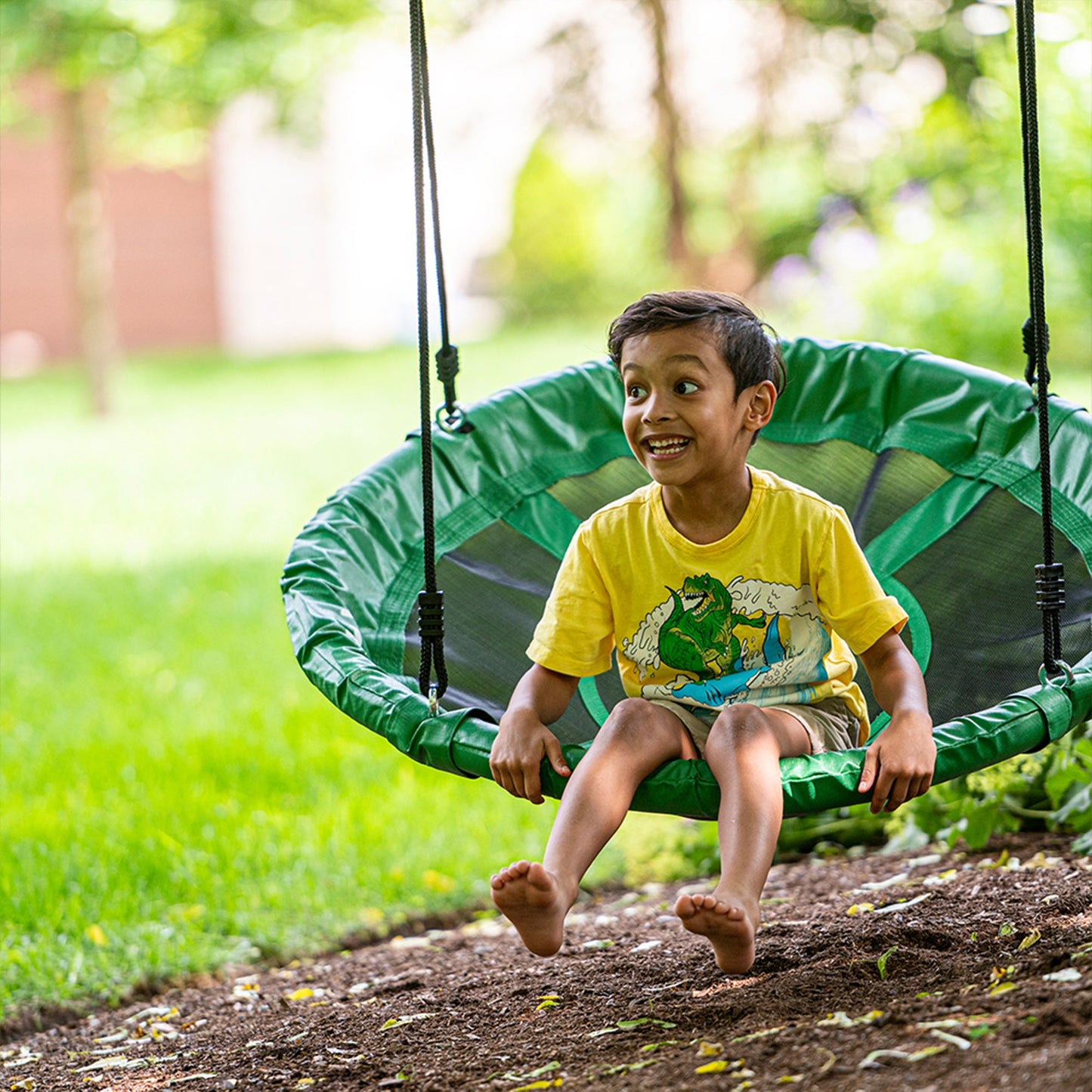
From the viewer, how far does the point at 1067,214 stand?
611cm

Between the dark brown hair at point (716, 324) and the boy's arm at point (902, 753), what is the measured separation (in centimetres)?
47

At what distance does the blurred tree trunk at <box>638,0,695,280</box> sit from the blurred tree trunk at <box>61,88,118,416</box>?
144 inches

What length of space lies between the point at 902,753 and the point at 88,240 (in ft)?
29.4

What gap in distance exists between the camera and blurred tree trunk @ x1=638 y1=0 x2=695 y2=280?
924cm

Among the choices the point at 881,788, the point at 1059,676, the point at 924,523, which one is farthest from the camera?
the point at 924,523

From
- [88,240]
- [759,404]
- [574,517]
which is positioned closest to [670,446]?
[759,404]

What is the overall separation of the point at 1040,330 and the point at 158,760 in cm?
269

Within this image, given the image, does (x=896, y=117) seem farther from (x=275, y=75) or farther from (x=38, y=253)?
(x=38, y=253)

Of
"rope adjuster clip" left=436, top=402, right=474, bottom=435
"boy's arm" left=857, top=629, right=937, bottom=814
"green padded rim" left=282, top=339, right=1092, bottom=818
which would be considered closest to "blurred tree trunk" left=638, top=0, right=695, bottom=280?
"green padded rim" left=282, top=339, right=1092, bottom=818

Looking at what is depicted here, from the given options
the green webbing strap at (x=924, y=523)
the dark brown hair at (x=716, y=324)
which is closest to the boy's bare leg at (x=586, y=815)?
the dark brown hair at (x=716, y=324)

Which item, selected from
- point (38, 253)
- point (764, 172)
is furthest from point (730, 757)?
point (38, 253)

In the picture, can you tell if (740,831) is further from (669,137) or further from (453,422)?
(669,137)

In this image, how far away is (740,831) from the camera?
1.86 m

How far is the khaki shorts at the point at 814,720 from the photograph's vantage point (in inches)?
83.0
